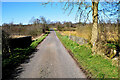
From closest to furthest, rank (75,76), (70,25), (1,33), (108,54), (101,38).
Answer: (75,76), (108,54), (1,33), (101,38), (70,25)

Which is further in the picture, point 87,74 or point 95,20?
point 95,20

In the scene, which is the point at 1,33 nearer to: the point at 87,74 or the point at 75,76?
the point at 75,76

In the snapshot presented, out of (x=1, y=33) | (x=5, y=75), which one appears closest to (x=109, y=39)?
(x=5, y=75)

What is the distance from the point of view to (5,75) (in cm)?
424

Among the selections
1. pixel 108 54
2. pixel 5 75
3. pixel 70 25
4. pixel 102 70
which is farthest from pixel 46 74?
pixel 70 25

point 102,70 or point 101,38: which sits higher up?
point 101,38

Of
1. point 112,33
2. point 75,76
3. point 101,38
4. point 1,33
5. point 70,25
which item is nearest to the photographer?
point 75,76

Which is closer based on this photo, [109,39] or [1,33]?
[1,33]

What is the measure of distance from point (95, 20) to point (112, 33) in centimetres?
173

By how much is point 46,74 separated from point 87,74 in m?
1.88

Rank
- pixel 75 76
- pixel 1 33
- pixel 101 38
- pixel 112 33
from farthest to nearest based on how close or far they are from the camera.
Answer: pixel 101 38 < pixel 112 33 < pixel 1 33 < pixel 75 76

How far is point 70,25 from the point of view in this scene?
53.0 metres

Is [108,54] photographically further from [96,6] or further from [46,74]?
[46,74]

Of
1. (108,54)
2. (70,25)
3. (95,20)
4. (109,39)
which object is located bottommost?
(108,54)
